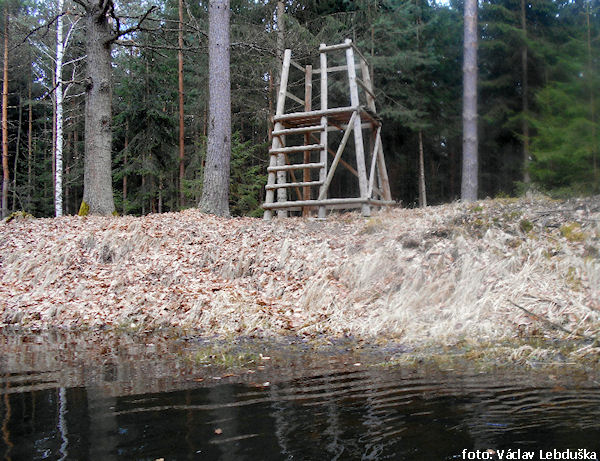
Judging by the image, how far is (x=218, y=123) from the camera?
34.5ft

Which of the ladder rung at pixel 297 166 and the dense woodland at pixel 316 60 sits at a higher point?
the dense woodland at pixel 316 60

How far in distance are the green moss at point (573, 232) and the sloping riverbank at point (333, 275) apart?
0.02 meters

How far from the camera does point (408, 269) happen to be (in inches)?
261

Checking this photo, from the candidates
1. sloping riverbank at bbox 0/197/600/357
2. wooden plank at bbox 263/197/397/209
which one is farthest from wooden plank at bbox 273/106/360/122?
sloping riverbank at bbox 0/197/600/357

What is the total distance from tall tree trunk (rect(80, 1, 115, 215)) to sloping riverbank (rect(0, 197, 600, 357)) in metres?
1.68

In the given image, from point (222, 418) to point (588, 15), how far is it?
37.0ft

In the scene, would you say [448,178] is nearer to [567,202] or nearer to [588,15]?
[588,15]

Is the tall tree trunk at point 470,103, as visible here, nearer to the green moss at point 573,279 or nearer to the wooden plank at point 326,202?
the wooden plank at point 326,202

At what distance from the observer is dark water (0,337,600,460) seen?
A: 7.73 feet

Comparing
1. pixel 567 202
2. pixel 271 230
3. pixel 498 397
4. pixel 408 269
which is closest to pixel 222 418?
pixel 498 397

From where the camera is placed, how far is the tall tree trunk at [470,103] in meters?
13.4

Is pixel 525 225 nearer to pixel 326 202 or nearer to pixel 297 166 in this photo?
pixel 326 202

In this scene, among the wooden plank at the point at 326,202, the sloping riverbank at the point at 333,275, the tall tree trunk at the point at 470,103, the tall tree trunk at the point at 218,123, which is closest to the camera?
the sloping riverbank at the point at 333,275

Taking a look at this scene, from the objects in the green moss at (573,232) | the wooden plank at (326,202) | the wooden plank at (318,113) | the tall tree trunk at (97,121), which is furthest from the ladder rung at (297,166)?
the green moss at (573,232)
